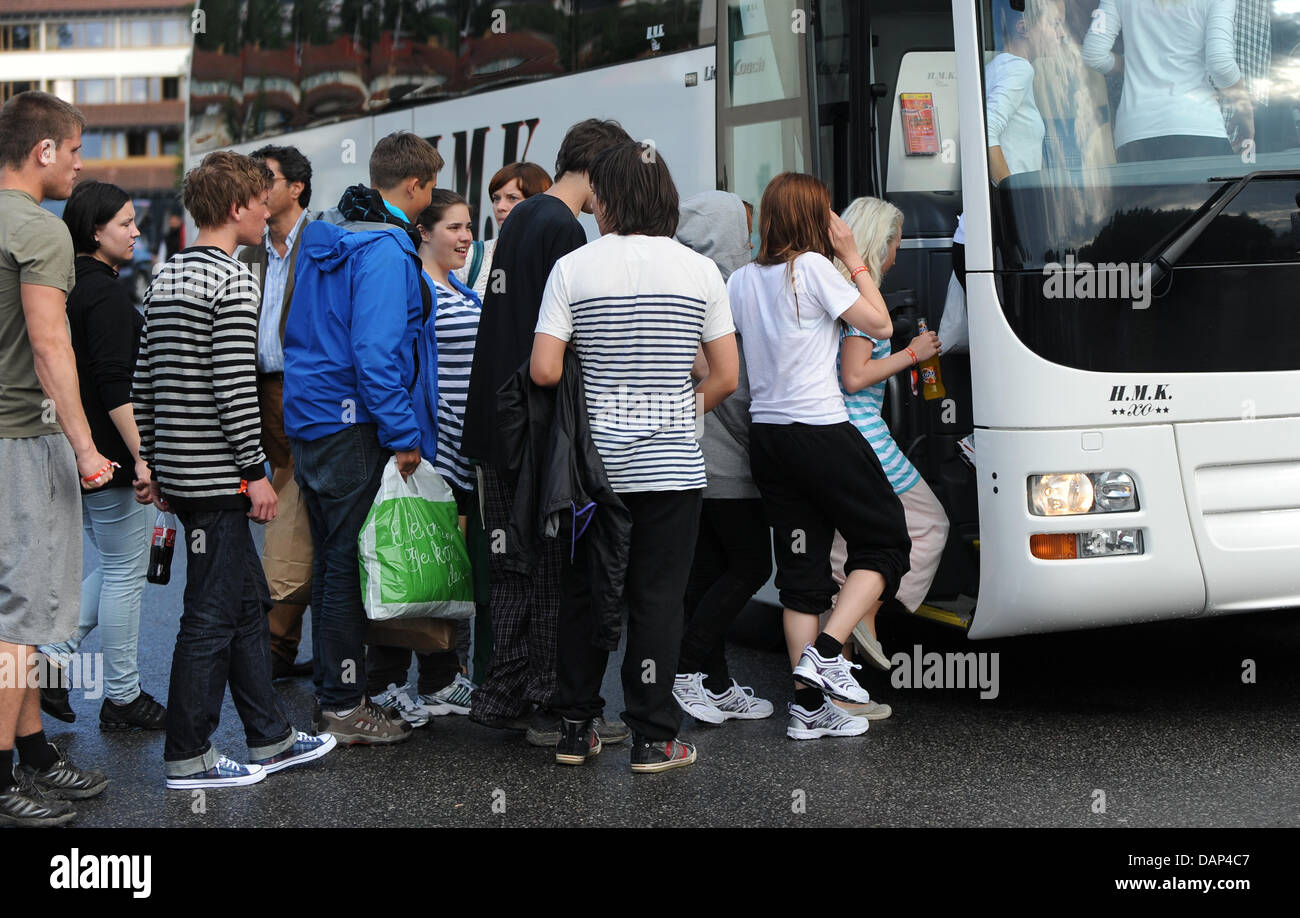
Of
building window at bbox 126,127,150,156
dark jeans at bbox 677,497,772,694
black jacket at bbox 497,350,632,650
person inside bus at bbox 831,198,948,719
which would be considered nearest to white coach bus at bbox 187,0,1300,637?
person inside bus at bbox 831,198,948,719

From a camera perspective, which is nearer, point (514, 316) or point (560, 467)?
point (560, 467)

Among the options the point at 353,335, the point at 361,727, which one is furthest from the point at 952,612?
the point at 353,335

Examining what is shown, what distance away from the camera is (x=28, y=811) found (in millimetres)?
4836

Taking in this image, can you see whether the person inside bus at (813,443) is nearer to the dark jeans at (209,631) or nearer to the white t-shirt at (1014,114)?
the white t-shirt at (1014,114)

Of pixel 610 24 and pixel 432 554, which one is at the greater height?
pixel 610 24

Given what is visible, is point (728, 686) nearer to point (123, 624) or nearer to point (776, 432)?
point (776, 432)

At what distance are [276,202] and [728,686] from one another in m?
2.65

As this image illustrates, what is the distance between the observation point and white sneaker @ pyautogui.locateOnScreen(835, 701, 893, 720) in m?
6.02

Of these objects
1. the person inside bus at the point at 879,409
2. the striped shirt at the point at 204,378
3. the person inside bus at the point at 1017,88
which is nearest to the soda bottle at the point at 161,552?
the striped shirt at the point at 204,378

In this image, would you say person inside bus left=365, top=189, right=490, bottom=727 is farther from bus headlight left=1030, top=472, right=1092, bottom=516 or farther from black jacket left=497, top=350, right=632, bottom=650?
bus headlight left=1030, top=472, right=1092, bottom=516

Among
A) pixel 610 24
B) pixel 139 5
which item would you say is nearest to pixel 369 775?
pixel 610 24

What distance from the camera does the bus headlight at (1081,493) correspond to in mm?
5441

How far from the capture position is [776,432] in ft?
19.0
